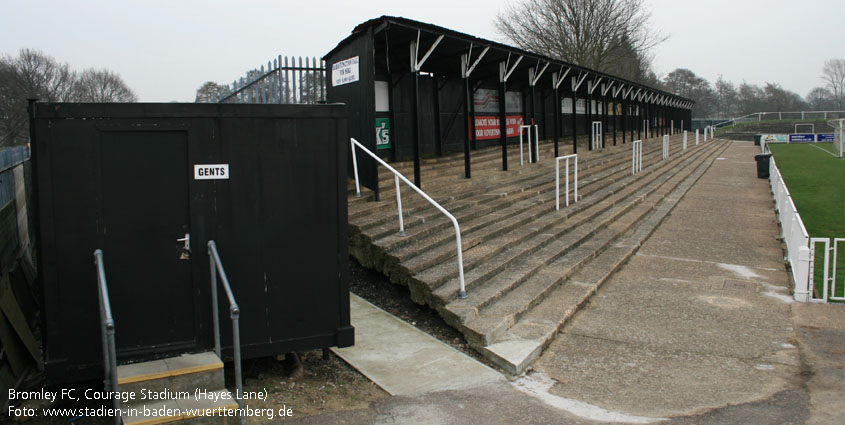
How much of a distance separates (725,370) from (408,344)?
324 cm

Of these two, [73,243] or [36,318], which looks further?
[36,318]

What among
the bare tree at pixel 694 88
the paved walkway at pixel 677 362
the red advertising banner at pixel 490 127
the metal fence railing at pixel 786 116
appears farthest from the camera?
the bare tree at pixel 694 88

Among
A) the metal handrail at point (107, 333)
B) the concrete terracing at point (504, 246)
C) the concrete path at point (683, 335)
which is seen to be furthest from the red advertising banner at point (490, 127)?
the metal handrail at point (107, 333)

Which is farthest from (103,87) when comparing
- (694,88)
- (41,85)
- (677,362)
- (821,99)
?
(821,99)

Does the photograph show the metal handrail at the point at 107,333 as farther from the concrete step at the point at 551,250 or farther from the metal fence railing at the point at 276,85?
the metal fence railing at the point at 276,85

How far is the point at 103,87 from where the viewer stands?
58844 mm

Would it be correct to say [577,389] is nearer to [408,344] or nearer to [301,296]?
[408,344]

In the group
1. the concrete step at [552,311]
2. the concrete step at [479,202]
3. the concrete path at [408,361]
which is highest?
the concrete step at [479,202]

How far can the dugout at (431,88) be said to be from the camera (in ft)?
33.1

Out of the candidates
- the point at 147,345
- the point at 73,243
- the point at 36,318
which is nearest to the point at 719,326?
the point at 147,345

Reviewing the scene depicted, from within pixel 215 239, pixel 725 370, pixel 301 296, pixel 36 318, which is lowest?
pixel 725 370

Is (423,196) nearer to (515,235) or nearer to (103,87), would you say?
(515,235)

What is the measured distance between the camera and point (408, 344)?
6574 millimetres

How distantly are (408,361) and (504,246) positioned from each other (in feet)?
11.1
